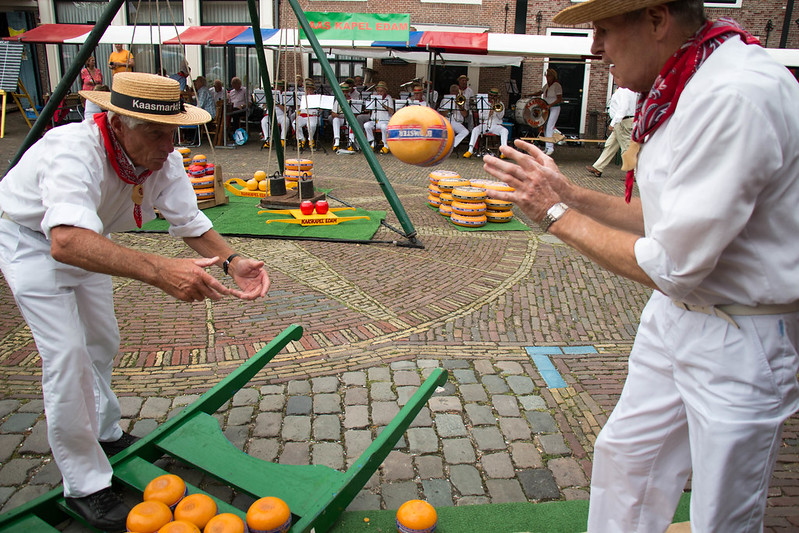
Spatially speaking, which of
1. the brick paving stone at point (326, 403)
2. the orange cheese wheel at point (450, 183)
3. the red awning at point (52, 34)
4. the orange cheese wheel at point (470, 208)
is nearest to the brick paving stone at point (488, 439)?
the brick paving stone at point (326, 403)

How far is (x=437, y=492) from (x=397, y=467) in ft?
0.98

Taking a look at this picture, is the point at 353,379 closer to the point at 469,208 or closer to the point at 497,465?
the point at 497,465

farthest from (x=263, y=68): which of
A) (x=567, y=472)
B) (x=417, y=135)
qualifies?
(x=567, y=472)

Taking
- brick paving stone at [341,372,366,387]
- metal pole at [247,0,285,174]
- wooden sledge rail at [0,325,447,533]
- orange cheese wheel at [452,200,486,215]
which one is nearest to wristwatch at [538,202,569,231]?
wooden sledge rail at [0,325,447,533]

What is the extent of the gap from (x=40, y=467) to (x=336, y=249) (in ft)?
15.1

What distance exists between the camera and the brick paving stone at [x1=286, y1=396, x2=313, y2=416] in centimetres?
385

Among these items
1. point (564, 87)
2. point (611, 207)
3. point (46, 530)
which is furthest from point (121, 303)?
point (564, 87)

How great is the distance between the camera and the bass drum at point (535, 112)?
1708cm

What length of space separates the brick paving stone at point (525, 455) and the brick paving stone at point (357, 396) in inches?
41.0

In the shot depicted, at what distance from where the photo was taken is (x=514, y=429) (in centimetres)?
372

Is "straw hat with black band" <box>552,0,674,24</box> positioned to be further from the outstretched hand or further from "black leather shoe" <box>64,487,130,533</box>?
"black leather shoe" <box>64,487,130,533</box>

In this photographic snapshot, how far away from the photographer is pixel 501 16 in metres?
20.9

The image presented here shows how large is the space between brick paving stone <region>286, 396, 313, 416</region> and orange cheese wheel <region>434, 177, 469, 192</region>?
581 centimetres

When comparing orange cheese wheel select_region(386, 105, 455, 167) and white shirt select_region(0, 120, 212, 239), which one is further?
orange cheese wheel select_region(386, 105, 455, 167)
